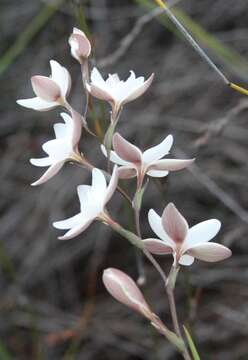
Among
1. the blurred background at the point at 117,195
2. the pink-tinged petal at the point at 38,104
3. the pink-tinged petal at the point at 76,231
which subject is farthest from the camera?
the blurred background at the point at 117,195

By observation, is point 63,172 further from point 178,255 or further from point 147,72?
point 178,255

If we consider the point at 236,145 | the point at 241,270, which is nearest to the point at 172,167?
the point at 241,270

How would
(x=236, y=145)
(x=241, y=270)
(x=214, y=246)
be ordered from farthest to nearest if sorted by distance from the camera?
(x=236, y=145) → (x=241, y=270) → (x=214, y=246)

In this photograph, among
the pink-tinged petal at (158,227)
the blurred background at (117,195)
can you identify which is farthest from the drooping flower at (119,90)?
the blurred background at (117,195)

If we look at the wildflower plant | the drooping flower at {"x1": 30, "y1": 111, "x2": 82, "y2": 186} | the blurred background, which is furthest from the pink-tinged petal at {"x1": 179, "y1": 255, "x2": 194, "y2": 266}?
the blurred background

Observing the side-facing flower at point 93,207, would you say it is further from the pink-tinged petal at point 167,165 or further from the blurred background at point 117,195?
the blurred background at point 117,195

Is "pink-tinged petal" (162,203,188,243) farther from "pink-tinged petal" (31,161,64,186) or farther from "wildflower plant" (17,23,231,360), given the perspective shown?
"pink-tinged petal" (31,161,64,186)
